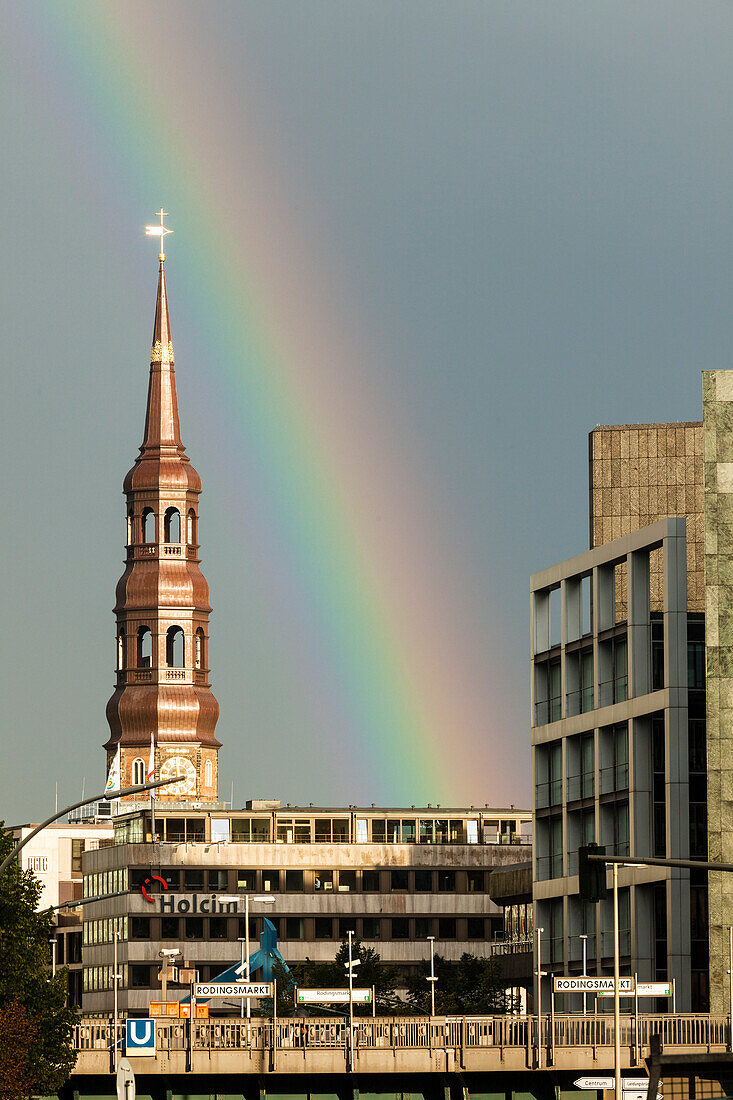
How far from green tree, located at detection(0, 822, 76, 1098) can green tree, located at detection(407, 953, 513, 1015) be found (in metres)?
68.2

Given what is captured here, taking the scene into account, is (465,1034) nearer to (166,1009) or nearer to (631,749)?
(166,1009)

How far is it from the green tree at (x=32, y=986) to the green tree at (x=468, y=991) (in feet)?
224

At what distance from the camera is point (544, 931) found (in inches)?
5531

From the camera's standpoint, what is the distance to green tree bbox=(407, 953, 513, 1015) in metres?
157

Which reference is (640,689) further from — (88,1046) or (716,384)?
(88,1046)

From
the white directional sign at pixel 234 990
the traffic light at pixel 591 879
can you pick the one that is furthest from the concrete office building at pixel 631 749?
the traffic light at pixel 591 879

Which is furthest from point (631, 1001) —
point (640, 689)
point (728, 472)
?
point (728, 472)

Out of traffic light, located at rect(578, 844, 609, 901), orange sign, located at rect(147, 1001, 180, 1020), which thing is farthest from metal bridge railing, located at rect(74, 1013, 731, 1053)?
traffic light, located at rect(578, 844, 609, 901)

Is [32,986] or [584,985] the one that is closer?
[584,985]

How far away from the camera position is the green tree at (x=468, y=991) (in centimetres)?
15662

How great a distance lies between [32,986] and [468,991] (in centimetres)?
8383

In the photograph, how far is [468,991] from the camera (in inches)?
6545

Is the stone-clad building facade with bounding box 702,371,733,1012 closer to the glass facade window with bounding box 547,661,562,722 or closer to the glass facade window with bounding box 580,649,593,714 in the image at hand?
the glass facade window with bounding box 580,649,593,714

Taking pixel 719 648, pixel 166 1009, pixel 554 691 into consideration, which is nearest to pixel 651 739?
pixel 719 648
